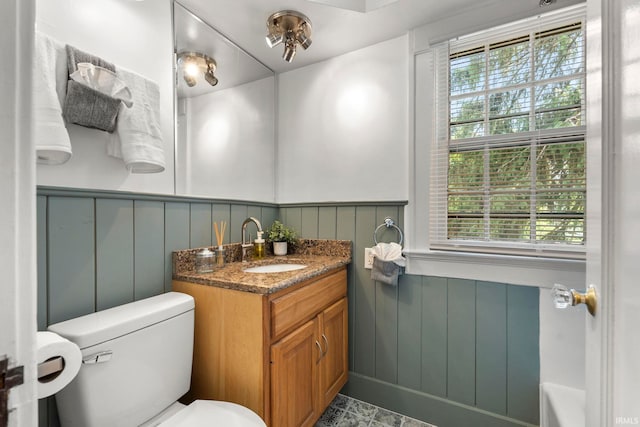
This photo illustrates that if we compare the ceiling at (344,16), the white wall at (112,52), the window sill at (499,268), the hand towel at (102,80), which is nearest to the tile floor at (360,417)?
the window sill at (499,268)

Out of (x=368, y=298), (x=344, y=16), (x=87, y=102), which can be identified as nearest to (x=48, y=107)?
(x=87, y=102)

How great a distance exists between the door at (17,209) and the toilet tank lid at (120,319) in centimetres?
63

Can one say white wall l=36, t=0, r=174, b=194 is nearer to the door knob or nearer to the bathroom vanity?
the bathroom vanity

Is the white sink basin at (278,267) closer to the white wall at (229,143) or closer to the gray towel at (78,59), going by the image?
the white wall at (229,143)

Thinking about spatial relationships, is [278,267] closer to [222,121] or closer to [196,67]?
[222,121]

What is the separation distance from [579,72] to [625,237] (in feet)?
4.15

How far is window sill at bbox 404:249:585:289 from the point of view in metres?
1.28

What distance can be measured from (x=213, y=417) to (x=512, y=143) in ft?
5.95

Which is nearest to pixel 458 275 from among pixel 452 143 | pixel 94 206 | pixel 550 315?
pixel 550 315

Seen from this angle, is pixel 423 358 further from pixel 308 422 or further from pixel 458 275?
pixel 308 422

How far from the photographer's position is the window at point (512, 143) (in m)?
1.30

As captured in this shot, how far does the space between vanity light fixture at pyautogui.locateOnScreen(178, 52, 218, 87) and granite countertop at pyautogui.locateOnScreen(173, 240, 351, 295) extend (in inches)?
36.2

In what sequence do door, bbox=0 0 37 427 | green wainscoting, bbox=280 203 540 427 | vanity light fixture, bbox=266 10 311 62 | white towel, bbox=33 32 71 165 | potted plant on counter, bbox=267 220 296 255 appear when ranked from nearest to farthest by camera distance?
door, bbox=0 0 37 427
white towel, bbox=33 32 71 165
green wainscoting, bbox=280 203 540 427
vanity light fixture, bbox=266 10 311 62
potted plant on counter, bbox=267 220 296 255

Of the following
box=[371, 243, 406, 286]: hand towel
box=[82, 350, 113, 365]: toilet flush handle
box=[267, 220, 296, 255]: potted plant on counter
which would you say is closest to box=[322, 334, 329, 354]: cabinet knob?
box=[371, 243, 406, 286]: hand towel
